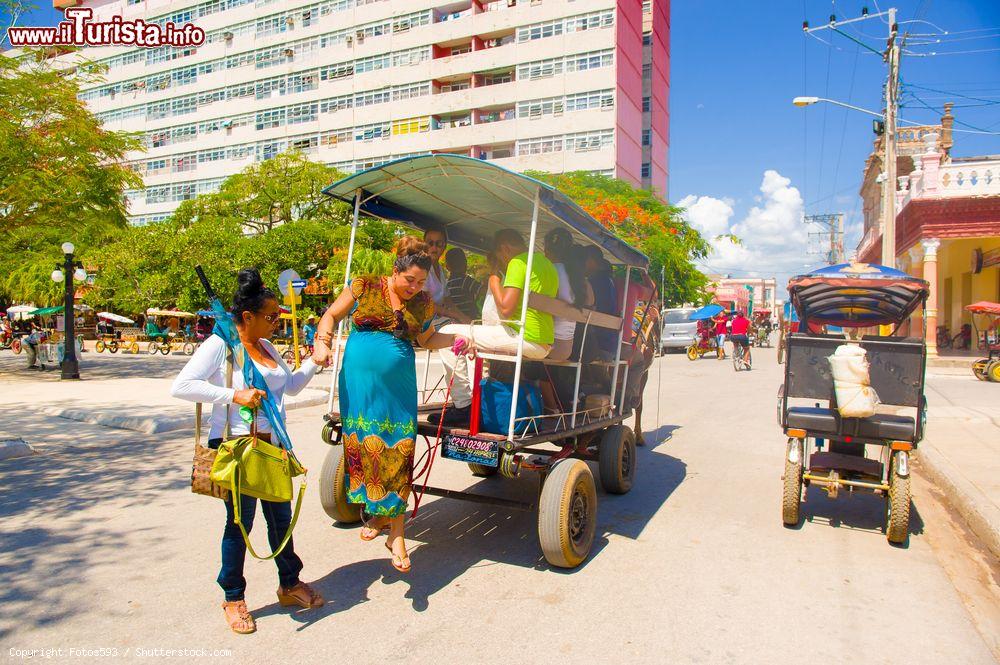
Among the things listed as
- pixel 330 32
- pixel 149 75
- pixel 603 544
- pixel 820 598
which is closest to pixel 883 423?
pixel 820 598

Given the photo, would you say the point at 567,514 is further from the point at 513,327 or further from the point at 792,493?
the point at 792,493

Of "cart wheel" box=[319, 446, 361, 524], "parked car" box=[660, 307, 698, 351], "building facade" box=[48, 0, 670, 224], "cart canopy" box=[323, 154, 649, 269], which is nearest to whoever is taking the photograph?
"cart canopy" box=[323, 154, 649, 269]

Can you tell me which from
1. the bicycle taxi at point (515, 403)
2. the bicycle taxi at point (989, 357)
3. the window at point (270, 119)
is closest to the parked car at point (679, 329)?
the bicycle taxi at point (989, 357)

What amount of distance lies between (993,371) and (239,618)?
19.7m

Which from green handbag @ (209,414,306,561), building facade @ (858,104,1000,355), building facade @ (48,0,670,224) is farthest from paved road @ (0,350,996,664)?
building facade @ (48,0,670,224)

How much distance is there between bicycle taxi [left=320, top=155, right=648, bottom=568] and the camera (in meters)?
4.20

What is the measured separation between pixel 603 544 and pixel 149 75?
62986 millimetres

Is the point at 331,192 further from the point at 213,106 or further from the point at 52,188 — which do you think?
the point at 213,106

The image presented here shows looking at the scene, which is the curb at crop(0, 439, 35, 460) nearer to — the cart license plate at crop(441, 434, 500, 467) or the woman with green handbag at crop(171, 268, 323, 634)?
the woman with green handbag at crop(171, 268, 323, 634)

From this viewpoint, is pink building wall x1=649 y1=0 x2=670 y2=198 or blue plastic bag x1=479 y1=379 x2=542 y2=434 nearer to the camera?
blue plastic bag x1=479 y1=379 x2=542 y2=434

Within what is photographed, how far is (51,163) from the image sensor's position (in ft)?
52.9

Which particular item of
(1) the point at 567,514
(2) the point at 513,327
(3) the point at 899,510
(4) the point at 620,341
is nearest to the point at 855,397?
(3) the point at 899,510

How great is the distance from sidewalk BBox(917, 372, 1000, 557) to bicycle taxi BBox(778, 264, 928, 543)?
809 millimetres

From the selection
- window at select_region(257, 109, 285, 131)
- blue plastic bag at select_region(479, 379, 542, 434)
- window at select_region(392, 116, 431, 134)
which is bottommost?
blue plastic bag at select_region(479, 379, 542, 434)
